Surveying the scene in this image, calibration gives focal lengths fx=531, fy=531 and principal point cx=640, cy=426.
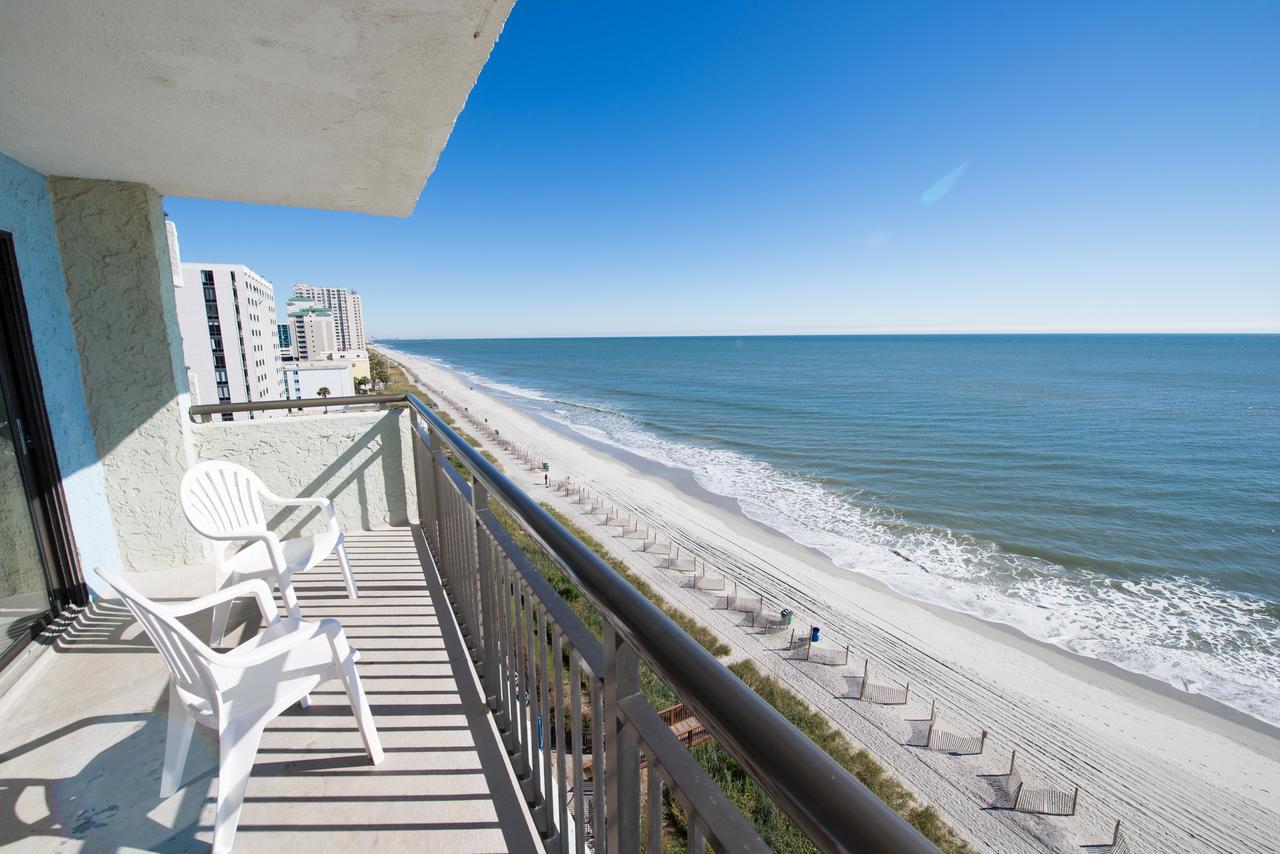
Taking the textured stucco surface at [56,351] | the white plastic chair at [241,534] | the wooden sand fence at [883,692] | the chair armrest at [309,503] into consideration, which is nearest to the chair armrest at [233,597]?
the white plastic chair at [241,534]

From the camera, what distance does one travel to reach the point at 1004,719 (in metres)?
8.88

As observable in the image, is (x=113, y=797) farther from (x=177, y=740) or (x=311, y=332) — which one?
(x=311, y=332)

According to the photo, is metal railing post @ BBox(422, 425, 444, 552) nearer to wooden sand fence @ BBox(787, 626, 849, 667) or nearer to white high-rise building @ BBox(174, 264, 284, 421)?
wooden sand fence @ BBox(787, 626, 849, 667)

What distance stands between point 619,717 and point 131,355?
4190 millimetres

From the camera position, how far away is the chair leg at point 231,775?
59.9 inches

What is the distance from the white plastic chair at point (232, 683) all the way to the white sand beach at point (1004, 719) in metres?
8.66

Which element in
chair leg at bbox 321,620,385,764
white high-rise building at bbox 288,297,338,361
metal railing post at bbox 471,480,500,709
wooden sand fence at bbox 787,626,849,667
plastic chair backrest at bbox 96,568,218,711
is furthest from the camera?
white high-rise building at bbox 288,297,338,361

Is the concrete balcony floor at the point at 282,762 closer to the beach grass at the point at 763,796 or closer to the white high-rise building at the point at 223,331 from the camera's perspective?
the beach grass at the point at 763,796

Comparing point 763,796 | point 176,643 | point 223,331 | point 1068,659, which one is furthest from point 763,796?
point 223,331

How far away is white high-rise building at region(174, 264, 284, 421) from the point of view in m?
34.6

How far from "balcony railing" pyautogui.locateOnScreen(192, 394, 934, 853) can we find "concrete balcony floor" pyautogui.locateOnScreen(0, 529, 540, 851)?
0.19 m

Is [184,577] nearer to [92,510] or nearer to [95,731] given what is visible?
[92,510]

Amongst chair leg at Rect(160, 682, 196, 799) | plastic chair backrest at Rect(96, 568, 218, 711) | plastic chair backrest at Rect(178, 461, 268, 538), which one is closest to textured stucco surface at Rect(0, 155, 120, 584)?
plastic chair backrest at Rect(178, 461, 268, 538)

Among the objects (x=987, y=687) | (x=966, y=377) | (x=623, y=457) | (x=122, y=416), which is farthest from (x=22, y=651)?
(x=966, y=377)
